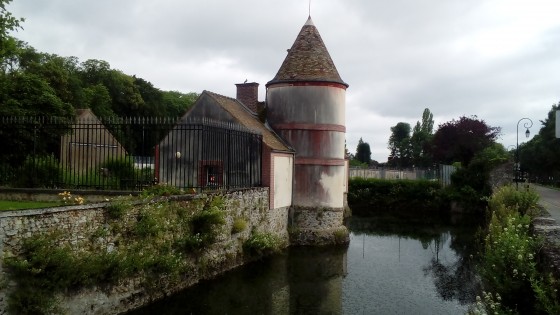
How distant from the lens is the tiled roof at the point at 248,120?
1859cm

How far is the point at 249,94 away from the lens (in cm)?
2223

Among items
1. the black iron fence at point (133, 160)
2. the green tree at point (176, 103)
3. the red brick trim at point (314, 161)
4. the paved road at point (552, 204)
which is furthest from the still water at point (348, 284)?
the green tree at point (176, 103)

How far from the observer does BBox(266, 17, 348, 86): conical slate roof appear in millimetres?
20125

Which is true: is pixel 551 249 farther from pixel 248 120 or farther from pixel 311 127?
pixel 248 120

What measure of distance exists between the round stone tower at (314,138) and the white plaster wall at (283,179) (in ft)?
1.35

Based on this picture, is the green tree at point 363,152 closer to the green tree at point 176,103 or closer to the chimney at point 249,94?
the green tree at point 176,103

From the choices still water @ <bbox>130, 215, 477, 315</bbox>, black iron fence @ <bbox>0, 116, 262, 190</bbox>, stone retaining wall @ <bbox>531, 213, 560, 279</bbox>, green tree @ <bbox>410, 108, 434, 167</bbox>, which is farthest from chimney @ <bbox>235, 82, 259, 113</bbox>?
green tree @ <bbox>410, 108, 434, 167</bbox>

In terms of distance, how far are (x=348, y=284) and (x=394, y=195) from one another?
903 inches

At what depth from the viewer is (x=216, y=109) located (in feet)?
62.7

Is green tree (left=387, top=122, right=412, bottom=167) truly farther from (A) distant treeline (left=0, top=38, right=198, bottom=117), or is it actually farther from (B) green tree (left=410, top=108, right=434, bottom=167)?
(A) distant treeline (left=0, top=38, right=198, bottom=117)

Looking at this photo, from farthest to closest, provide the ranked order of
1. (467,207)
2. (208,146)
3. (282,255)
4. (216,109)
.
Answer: (467,207) < (216,109) < (282,255) < (208,146)

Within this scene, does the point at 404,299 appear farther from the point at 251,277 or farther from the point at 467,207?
the point at 467,207

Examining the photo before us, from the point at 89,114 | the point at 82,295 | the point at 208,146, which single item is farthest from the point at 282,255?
the point at 89,114

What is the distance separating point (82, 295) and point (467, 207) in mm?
29176
